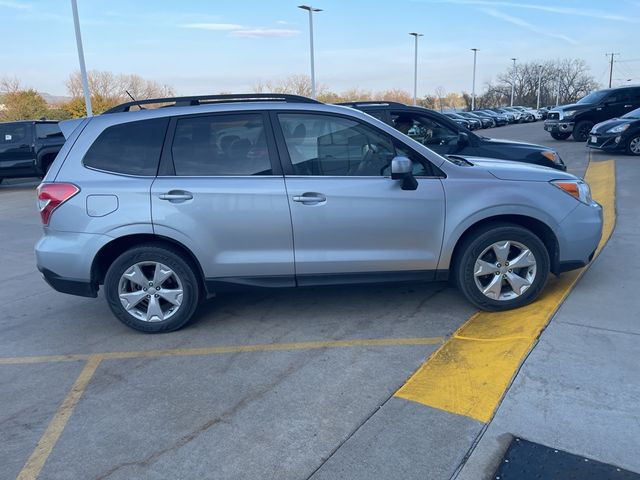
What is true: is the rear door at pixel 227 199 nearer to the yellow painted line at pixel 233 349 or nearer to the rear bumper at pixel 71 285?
the yellow painted line at pixel 233 349

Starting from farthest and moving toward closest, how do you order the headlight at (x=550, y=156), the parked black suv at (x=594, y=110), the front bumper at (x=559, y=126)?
the front bumper at (x=559, y=126) < the parked black suv at (x=594, y=110) < the headlight at (x=550, y=156)

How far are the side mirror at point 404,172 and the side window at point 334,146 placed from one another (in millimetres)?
164

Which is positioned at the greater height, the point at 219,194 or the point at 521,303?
the point at 219,194

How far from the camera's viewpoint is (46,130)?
14.7 meters

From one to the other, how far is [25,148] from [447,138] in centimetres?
1185

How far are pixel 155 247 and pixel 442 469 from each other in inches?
110

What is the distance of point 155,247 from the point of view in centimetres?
434

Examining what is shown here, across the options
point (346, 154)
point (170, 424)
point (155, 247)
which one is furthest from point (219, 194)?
point (170, 424)

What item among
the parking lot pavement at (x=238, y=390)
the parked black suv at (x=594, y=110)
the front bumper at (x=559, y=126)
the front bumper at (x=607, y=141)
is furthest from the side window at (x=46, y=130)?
the parked black suv at (x=594, y=110)

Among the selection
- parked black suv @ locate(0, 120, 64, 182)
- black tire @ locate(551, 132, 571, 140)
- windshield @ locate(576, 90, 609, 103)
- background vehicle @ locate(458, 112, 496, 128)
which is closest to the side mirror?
parked black suv @ locate(0, 120, 64, 182)

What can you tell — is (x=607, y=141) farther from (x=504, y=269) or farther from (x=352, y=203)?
(x=352, y=203)

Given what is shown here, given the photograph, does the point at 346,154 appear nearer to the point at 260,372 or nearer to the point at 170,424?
the point at 260,372

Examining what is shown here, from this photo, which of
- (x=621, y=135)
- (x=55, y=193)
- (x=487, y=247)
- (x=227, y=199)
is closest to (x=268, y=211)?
(x=227, y=199)

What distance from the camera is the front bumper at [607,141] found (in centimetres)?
1424
